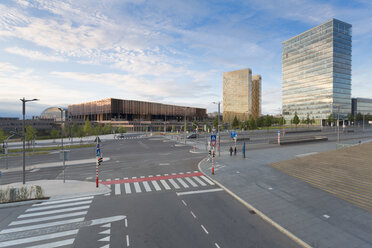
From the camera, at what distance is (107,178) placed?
66.1ft

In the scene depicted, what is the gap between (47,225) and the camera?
36.3 feet

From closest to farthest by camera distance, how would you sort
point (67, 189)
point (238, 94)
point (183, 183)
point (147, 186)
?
point (67, 189) < point (147, 186) < point (183, 183) < point (238, 94)

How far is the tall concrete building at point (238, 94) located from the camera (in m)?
175

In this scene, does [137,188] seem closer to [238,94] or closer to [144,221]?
[144,221]

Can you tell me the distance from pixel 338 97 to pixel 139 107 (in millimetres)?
134356

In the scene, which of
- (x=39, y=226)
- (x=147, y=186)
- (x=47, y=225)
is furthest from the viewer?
(x=147, y=186)

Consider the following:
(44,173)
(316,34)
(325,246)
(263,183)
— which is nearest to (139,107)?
(44,173)

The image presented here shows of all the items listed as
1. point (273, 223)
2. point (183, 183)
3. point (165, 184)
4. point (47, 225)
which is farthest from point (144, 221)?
point (273, 223)

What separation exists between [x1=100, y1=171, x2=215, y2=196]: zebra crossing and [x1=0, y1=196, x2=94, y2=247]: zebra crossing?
3.29 metres

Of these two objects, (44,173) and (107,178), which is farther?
(44,173)

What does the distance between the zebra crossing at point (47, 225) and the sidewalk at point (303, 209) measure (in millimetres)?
12075

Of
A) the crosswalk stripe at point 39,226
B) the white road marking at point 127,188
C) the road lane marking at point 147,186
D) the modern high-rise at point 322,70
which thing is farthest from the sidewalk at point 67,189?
the modern high-rise at point 322,70

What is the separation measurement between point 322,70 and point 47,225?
157 metres

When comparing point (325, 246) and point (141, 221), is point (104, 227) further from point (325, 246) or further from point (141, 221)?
point (325, 246)
